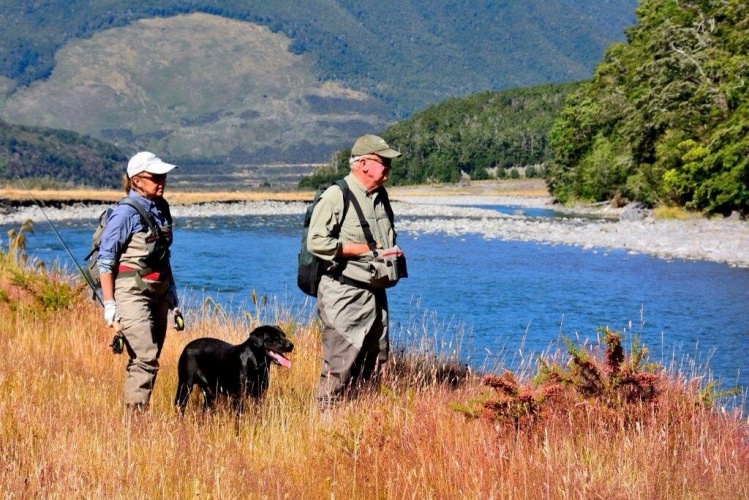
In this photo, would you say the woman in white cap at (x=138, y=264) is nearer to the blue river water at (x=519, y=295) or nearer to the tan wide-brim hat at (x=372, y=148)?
the tan wide-brim hat at (x=372, y=148)

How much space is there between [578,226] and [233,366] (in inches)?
1437

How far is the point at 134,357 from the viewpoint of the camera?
7121 millimetres

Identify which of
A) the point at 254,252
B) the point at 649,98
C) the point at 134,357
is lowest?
the point at 254,252

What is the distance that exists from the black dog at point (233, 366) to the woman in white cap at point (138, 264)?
466 mm

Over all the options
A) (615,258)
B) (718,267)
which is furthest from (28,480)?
(615,258)

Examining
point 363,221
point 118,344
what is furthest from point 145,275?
point 363,221

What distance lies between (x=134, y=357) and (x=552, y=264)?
73.7ft

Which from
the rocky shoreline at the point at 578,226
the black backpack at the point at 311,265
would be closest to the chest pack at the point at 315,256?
the black backpack at the point at 311,265

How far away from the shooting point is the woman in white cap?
6.92m

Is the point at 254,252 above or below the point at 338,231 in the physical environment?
below

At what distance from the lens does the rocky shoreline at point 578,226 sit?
31172 mm

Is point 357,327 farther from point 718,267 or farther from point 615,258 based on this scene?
point 615,258

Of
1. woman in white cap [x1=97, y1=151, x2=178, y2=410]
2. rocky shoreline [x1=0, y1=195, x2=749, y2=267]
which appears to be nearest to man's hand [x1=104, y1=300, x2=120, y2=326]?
woman in white cap [x1=97, y1=151, x2=178, y2=410]

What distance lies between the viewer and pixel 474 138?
128 metres
